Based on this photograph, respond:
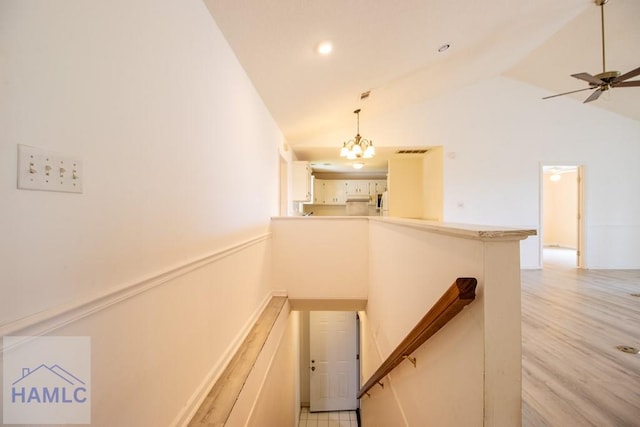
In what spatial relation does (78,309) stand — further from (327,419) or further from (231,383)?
(327,419)

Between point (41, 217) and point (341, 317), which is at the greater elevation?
point (41, 217)

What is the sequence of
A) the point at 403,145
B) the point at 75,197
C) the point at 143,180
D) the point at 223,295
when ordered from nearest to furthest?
the point at 75,197 < the point at 143,180 < the point at 223,295 < the point at 403,145

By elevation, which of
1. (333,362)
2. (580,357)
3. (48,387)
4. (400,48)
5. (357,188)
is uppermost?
(400,48)

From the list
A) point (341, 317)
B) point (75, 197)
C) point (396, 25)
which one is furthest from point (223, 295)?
point (341, 317)

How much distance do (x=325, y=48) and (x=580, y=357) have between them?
3.36 m

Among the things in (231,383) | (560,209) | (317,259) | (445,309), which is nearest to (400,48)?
(317,259)

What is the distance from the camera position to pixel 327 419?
18.5 feet

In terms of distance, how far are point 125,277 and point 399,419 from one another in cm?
207

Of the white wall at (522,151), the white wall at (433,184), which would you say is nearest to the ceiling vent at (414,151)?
the white wall at (433,184)

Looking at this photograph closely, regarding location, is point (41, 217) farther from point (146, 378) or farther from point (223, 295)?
point (223, 295)

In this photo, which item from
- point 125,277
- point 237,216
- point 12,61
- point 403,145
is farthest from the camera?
point 403,145

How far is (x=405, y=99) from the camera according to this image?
15.9 ft

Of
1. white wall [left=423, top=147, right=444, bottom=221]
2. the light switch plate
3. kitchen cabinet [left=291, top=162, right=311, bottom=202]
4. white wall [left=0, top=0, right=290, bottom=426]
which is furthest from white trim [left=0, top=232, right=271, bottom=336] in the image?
white wall [left=423, top=147, right=444, bottom=221]

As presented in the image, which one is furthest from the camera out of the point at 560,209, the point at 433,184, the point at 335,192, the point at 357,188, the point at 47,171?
the point at 560,209
